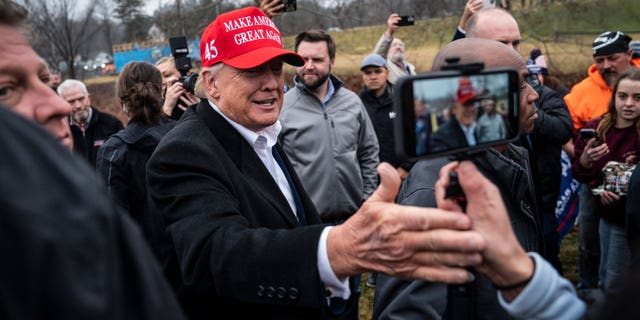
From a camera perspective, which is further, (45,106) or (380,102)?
(380,102)

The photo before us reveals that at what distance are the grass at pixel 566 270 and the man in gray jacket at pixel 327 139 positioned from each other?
1.10 m

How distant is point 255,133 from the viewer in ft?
7.13

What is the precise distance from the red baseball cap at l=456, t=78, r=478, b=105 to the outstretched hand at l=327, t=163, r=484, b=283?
241 mm

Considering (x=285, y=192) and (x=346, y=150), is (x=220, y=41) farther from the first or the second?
(x=346, y=150)

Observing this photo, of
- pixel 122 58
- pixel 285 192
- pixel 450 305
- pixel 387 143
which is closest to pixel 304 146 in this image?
pixel 387 143

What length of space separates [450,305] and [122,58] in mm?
16509

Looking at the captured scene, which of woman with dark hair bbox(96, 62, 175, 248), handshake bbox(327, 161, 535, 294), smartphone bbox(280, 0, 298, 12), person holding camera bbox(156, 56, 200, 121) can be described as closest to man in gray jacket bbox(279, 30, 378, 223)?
smartphone bbox(280, 0, 298, 12)

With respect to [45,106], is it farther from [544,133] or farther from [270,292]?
[544,133]

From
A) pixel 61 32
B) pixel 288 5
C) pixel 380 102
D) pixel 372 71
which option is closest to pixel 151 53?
pixel 61 32

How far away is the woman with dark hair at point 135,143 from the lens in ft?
12.1

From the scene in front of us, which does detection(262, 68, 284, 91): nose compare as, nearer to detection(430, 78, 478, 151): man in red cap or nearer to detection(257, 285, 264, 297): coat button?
detection(257, 285, 264, 297): coat button

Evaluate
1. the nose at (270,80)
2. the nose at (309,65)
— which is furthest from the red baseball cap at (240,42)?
the nose at (309,65)

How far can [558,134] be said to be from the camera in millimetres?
3973

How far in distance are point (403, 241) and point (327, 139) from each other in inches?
119
